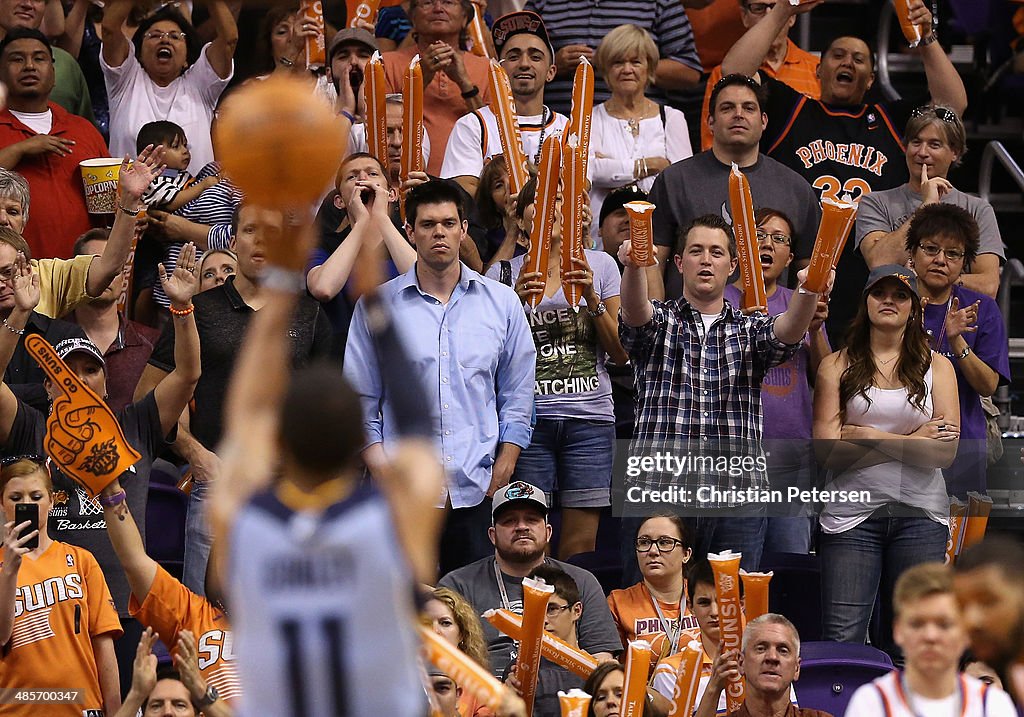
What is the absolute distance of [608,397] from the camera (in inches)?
305

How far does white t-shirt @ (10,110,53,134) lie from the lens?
8.83 meters

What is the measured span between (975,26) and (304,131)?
8005 millimetres

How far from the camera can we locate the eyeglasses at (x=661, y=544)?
730cm

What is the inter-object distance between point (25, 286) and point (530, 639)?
8.41 feet

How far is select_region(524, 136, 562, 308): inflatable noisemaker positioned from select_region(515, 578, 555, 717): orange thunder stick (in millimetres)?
1850

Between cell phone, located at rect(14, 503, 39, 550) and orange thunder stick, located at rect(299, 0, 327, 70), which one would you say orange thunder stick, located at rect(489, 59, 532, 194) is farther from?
cell phone, located at rect(14, 503, 39, 550)

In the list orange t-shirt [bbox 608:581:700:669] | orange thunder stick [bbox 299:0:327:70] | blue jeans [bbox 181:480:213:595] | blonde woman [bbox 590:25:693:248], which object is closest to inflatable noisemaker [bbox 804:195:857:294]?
orange t-shirt [bbox 608:581:700:669]

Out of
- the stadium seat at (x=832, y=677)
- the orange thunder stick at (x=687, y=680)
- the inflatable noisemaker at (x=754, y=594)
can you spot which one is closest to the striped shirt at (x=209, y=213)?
the inflatable noisemaker at (x=754, y=594)

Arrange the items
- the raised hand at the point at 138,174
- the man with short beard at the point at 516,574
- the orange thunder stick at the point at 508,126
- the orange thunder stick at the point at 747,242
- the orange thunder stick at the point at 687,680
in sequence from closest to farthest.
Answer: the orange thunder stick at the point at 687,680
the man with short beard at the point at 516,574
the orange thunder stick at the point at 747,242
the raised hand at the point at 138,174
the orange thunder stick at the point at 508,126

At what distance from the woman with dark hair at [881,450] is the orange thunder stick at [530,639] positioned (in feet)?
5.34

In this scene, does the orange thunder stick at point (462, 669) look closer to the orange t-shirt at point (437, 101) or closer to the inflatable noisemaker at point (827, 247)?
the inflatable noisemaker at point (827, 247)

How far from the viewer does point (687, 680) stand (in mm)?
6254

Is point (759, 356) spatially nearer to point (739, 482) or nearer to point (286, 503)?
point (739, 482)

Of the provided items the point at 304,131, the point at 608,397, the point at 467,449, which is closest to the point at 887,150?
the point at 608,397
